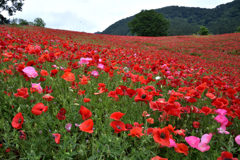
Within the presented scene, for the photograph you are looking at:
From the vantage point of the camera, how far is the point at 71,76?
1.72 metres

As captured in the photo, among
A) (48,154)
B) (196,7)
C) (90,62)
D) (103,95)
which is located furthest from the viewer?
(196,7)

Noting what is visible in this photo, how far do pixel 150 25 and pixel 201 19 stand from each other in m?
112

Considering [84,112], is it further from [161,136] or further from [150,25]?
[150,25]

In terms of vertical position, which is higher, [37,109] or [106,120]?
[37,109]

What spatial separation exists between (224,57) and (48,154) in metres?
15.5

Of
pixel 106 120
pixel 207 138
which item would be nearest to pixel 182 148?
pixel 207 138

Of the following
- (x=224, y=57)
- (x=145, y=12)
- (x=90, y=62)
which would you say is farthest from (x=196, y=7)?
(x=90, y=62)

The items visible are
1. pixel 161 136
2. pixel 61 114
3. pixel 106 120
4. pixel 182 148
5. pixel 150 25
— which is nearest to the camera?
pixel 161 136

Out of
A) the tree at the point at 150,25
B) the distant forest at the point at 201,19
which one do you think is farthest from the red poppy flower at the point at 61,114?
the distant forest at the point at 201,19

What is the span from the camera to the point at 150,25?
4659 centimetres

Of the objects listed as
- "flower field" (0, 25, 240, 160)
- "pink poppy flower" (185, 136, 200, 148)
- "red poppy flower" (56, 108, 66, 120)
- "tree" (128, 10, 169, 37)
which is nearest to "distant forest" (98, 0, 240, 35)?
"tree" (128, 10, 169, 37)

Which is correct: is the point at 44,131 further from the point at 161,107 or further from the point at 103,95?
the point at 161,107

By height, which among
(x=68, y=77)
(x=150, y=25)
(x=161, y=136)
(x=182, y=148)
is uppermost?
(x=150, y=25)

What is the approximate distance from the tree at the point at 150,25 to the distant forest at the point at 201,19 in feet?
119
